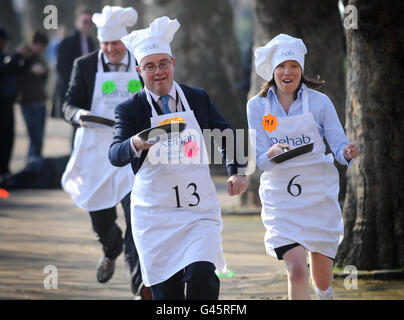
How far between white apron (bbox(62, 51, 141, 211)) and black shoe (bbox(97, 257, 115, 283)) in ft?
1.78

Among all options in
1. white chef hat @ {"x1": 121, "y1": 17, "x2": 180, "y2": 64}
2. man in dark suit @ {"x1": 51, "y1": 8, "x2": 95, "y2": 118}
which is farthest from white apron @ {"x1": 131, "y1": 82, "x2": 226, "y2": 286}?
man in dark suit @ {"x1": 51, "y1": 8, "x2": 95, "y2": 118}

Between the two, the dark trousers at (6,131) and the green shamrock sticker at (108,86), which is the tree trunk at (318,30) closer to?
the green shamrock sticker at (108,86)

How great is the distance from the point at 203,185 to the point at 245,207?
6118 mm

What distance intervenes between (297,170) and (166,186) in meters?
0.85

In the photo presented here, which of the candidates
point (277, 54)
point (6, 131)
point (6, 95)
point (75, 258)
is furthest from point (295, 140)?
point (6, 131)

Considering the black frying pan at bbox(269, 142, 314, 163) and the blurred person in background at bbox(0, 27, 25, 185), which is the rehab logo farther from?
the blurred person in background at bbox(0, 27, 25, 185)

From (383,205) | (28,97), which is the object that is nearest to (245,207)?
(383,205)

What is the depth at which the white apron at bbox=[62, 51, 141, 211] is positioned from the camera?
745 centimetres

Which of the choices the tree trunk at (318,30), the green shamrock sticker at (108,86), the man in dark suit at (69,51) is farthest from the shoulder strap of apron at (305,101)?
the man in dark suit at (69,51)

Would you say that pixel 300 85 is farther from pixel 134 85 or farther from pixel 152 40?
pixel 134 85

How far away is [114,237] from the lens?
314 inches

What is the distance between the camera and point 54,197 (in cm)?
1350

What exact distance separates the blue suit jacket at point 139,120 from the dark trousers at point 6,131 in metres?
9.33
